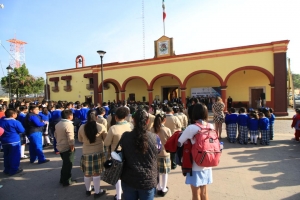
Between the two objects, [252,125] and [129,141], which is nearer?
[129,141]

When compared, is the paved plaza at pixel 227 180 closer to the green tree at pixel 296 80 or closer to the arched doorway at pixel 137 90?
the arched doorway at pixel 137 90

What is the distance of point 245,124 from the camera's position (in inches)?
252

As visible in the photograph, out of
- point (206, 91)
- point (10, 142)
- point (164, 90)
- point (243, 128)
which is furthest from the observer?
point (164, 90)

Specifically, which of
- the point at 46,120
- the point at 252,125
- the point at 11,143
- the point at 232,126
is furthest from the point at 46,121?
the point at 252,125

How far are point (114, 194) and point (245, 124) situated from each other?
16.4 feet

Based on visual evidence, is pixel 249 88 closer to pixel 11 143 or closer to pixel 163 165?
pixel 163 165

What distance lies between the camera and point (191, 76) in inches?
598

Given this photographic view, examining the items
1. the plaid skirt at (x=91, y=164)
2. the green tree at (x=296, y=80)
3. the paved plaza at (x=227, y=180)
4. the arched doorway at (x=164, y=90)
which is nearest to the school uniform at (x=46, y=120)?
the paved plaza at (x=227, y=180)

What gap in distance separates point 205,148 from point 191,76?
13.5 meters

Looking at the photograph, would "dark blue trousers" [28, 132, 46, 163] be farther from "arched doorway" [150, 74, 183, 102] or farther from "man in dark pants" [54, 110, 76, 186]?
"arched doorway" [150, 74, 183, 102]

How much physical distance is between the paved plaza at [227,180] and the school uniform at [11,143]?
0.74 ft

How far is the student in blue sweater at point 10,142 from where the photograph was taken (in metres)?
4.38

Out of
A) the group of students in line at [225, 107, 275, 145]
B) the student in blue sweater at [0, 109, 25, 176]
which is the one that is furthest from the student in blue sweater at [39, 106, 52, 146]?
the group of students in line at [225, 107, 275, 145]

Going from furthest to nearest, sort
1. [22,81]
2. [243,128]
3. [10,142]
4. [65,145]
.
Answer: [22,81] → [243,128] → [10,142] → [65,145]
